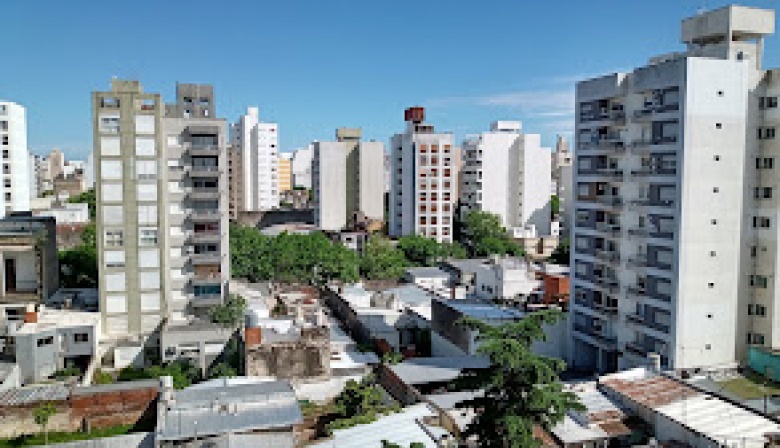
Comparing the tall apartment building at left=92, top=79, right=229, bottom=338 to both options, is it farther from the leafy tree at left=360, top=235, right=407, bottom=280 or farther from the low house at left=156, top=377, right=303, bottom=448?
the leafy tree at left=360, top=235, right=407, bottom=280

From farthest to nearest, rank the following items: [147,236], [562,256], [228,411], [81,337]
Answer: [562,256], [147,236], [81,337], [228,411]

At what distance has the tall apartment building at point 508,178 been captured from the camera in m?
90.6

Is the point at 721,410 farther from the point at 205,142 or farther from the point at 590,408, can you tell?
the point at 205,142

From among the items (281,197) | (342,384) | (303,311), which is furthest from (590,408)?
(281,197)

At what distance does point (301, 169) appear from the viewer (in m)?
174

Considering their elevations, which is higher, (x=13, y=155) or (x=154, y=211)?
(x=13, y=155)

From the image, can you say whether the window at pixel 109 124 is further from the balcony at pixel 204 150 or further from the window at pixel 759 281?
the window at pixel 759 281

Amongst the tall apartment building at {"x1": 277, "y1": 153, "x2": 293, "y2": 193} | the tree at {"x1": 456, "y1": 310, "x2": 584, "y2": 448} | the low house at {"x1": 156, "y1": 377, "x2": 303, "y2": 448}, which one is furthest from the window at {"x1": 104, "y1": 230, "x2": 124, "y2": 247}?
the tall apartment building at {"x1": 277, "y1": 153, "x2": 293, "y2": 193}

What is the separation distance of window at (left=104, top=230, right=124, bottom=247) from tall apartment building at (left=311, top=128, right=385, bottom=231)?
169 feet

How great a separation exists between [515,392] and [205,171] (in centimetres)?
3346

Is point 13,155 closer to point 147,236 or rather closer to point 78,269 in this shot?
point 78,269

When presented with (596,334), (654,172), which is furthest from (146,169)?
(654,172)

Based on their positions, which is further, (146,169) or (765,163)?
(146,169)

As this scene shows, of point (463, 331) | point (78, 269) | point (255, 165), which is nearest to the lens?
point (463, 331)
